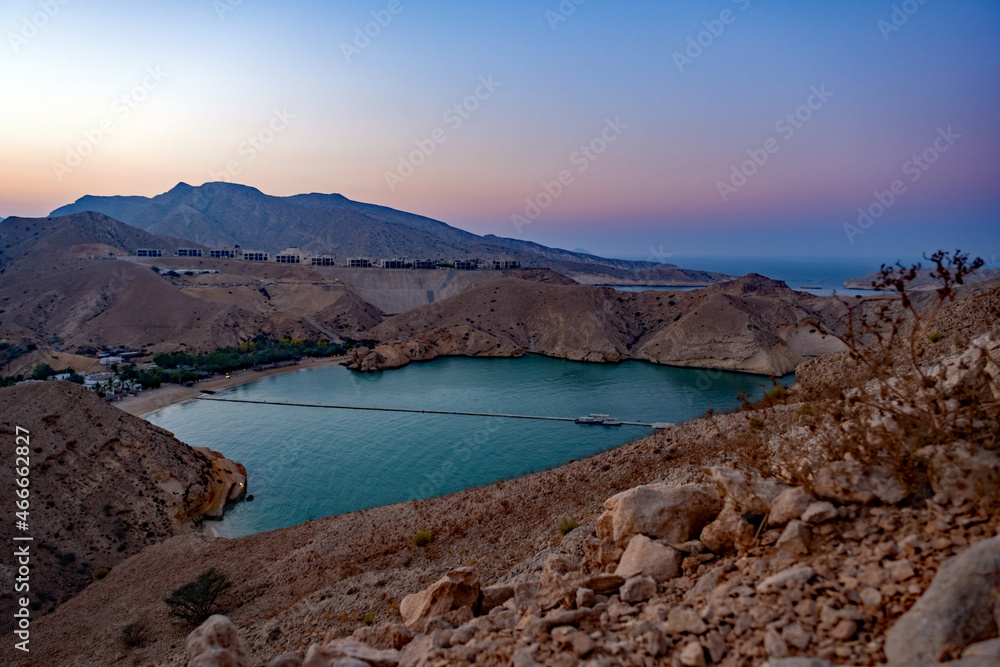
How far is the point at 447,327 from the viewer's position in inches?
2189

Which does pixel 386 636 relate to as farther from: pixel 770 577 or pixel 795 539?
pixel 795 539

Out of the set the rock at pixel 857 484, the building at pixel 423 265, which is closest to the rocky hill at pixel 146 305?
the building at pixel 423 265

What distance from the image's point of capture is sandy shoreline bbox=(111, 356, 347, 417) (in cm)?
3319

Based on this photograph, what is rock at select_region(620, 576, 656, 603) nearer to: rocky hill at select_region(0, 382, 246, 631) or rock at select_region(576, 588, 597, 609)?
rock at select_region(576, 588, 597, 609)

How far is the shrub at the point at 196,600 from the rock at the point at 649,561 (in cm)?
876

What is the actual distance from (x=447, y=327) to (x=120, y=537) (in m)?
41.1

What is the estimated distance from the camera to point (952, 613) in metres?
2.53

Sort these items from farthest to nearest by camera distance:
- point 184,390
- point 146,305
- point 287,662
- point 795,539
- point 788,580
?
point 146,305
point 184,390
point 287,662
point 795,539
point 788,580

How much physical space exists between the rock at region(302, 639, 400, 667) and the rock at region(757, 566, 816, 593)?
9.91 ft

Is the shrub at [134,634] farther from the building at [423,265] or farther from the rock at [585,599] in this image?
the building at [423,265]

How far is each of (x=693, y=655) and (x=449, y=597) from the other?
300 centimetres

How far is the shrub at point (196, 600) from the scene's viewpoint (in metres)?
9.83

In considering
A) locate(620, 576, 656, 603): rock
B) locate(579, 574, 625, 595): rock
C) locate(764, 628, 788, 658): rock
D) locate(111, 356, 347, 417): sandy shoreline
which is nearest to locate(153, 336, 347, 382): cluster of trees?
locate(111, 356, 347, 417): sandy shoreline

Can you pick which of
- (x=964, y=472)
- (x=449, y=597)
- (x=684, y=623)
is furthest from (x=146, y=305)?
(x=964, y=472)
